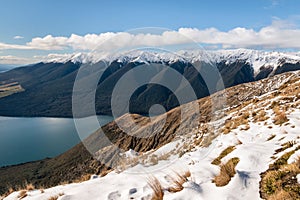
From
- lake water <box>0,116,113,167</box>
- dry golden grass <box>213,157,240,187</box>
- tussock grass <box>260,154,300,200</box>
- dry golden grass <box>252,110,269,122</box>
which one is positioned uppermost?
tussock grass <box>260,154,300,200</box>

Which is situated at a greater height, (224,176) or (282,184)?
(282,184)

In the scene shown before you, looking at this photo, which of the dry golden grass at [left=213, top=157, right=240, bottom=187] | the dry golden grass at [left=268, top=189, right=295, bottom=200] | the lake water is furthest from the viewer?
the lake water

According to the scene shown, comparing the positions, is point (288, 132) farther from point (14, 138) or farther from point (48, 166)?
point (14, 138)

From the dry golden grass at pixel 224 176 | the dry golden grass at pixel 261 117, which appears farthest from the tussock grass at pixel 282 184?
the dry golden grass at pixel 261 117

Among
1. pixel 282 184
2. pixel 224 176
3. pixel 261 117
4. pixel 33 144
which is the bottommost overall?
pixel 33 144

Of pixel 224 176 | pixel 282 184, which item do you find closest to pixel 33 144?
pixel 224 176

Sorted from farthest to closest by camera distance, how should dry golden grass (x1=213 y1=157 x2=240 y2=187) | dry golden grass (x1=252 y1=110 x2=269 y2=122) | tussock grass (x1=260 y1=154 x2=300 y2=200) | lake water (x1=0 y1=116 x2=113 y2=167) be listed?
1. lake water (x1=0 y1=116 x2=113 y2=167)
2. dry golden grass (x1=252 y1=110 x2=269 y2=122)
3. dry golden grass (x1=213 y1=157 x2=240 y2=187)
4. tussock grass (x1=260 y1=154 x2=300 y2=200)

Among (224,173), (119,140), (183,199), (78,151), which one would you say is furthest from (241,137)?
(78,151)

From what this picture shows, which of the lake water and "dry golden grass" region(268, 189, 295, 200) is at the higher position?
"dry golden grass" region(268, 189, 295, 200)

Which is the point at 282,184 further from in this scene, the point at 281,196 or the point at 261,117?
the point at 261,117

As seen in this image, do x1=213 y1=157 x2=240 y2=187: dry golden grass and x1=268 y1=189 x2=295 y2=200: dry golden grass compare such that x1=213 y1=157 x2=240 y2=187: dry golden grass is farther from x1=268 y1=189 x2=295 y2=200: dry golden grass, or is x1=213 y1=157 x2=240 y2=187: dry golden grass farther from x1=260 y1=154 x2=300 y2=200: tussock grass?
x1=268 y1=189 x2=295 y2=200: dry golden grass

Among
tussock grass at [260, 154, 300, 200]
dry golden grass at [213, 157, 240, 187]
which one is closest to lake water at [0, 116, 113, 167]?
dry golden grass at [213, 157, 240, 187]
